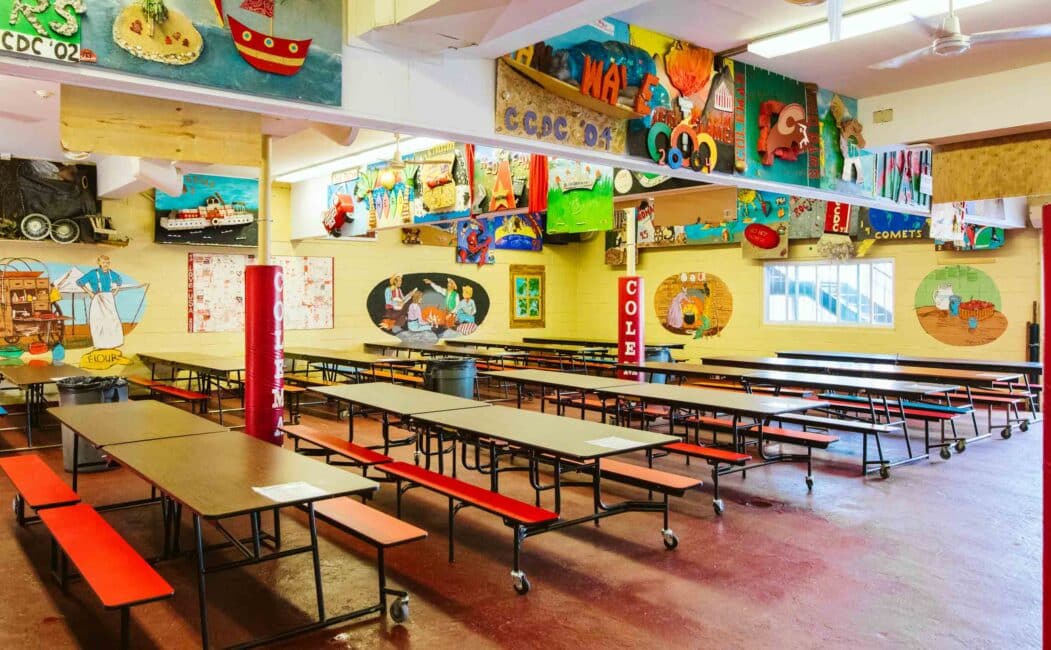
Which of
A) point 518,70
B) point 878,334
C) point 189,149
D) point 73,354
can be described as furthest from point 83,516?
point 878,334

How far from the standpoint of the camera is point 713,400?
5262 millimetres

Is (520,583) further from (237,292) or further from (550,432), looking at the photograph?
(237,292)

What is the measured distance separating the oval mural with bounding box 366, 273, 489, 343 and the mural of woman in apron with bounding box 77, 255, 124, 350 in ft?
12.0

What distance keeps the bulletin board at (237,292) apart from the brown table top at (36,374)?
7.47ft

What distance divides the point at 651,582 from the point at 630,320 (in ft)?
17.5

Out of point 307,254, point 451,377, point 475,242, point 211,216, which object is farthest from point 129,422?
point 475,242

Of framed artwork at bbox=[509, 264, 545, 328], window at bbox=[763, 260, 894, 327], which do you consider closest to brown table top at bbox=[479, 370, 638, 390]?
window at bbox=[763, 260, 894, 327]

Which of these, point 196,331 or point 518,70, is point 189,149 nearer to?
point 518,70

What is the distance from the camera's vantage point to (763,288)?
12070 mm

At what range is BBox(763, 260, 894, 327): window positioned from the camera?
10.9 metres

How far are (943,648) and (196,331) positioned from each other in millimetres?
9903

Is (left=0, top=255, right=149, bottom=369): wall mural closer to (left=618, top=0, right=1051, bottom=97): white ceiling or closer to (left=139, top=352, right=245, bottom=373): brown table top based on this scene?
(left=139, top=352, right=245, bottom=373): brown table top

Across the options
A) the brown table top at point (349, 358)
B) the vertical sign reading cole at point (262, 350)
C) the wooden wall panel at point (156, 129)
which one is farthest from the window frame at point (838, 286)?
the wooden wall panel at point (156, 129)

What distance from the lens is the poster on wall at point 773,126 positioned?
6.23 meters
